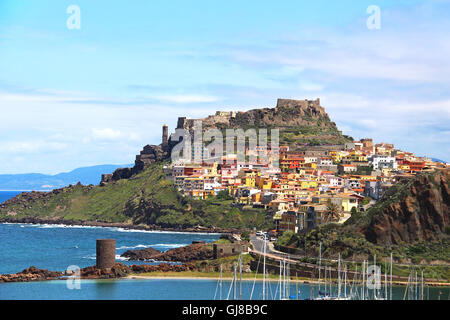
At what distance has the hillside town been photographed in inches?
4552

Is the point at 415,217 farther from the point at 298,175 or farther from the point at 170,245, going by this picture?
the point at 298,175

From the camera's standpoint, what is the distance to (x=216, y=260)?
7856cm

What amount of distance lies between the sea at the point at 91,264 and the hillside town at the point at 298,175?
1145 centimetres

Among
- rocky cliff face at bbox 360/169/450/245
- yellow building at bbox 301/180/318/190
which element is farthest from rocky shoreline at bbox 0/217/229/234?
rocky cliff face at bbox 360/169/450/245

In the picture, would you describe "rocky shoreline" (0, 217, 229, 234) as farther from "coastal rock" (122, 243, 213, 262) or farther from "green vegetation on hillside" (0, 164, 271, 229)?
"coastal rock" (122, 243, 213, 262)

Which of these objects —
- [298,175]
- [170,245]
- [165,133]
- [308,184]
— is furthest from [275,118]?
[170,245]

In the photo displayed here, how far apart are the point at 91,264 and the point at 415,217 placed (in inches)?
1276

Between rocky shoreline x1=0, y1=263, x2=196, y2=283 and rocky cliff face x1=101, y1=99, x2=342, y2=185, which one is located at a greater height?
rocky cliff face x1=101, y1=99, x2=342, y2=185

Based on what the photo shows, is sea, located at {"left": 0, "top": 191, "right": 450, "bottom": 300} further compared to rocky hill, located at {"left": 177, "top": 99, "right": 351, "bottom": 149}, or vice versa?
rocky hill, located at {"left": 177, "top": 99, "right": 351, "bottom": 149}

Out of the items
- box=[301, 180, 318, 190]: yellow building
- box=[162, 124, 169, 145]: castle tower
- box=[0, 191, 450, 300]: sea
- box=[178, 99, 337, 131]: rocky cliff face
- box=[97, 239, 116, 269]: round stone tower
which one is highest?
box=[178, 99, 337, 131]: rocky cliff face

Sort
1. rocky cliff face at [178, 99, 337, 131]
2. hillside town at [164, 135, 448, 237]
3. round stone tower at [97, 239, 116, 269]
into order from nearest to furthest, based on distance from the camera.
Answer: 1. round stone tower at [97, 239, 116, 269]
2. hillside town at [164, 135, 448, 237]
3. rocky cliff face at [178, 99, 337, 131]

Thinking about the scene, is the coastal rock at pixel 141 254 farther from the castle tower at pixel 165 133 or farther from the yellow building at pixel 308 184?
the castle tower at pixel 165 133

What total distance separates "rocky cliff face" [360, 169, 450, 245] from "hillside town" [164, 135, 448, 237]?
2316 cm

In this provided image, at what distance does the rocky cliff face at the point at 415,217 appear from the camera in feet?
239
